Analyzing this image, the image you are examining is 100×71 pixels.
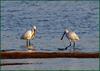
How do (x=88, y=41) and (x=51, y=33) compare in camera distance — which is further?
(x=51, y=33)

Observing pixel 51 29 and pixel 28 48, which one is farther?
pixel 51 29

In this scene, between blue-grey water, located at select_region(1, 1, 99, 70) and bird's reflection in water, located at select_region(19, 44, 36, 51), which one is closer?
blue-grey water, located at select_region(1, 1, 99, 70)

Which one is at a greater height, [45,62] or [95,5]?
[95,5]

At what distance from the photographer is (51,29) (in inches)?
867

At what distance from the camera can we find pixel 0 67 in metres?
13.1

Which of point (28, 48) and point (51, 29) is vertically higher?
point (51, 29)

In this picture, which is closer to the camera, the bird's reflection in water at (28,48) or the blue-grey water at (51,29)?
the blue-grey water at (51,29)

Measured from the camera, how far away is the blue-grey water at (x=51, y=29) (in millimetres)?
13719

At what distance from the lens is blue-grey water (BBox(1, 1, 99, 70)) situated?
13.7m

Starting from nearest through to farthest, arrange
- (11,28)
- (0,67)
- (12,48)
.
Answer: (0,67) < (12,48) < (11,28)

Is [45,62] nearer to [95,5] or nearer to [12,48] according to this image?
[12,48]

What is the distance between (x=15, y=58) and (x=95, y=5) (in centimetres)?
2089

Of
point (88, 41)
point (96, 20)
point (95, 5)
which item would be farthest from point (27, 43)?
point (95, 5)

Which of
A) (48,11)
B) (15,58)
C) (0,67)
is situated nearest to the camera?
(0,67)
